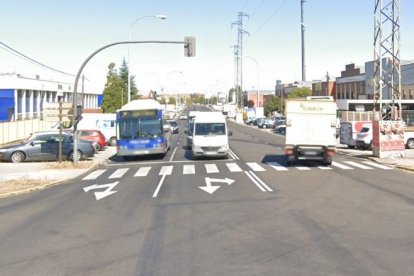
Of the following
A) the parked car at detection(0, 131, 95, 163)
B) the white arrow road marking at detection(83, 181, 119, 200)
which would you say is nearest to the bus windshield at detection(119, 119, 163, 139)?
the parked car at detection(0, 131, 95, 163)

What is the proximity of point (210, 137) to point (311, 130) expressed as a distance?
19.0 ft

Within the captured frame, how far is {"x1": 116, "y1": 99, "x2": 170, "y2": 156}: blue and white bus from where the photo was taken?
26234 mm

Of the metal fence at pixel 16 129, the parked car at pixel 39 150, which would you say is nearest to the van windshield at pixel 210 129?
the parked car at pixel 39 150

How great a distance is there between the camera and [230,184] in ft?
53.0

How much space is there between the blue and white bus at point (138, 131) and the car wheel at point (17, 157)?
202 inches

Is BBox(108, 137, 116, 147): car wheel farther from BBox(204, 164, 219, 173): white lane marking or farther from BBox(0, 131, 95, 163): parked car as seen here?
BBox(204, 164, 219, 173): white lane marking

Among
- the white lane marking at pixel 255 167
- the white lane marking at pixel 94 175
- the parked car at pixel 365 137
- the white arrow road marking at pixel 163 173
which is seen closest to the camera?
the white arrow road marking at pixel 163 173

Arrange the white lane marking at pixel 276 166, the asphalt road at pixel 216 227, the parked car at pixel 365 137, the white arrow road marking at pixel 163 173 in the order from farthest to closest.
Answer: the parked car at pixel 365 137 < the white lane marking at pixel 276 166 < the white arrow road marking at pixel 163 173 < the asphalt road at pixel 216 227

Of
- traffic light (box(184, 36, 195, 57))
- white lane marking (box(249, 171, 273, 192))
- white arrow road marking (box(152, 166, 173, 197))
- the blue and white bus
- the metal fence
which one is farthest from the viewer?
the metal fence

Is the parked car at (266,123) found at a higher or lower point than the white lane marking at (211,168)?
higher

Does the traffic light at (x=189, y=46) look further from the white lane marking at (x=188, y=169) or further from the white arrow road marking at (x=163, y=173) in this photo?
the white arrow road marking at (x=163, y=173)

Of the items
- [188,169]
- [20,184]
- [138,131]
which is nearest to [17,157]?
[138,131]

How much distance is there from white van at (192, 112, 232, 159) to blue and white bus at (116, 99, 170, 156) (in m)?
2.09

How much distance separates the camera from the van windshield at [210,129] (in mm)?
26311
